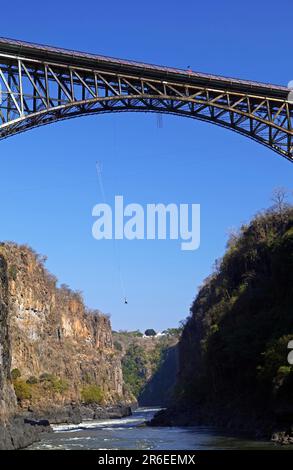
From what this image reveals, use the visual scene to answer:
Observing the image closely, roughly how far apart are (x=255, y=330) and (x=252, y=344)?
38.8 inches

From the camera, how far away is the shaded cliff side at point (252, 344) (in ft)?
111

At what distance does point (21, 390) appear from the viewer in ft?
268

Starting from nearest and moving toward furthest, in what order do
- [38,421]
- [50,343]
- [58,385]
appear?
1. [38,421]
2. [58,385]
3. [50,343]

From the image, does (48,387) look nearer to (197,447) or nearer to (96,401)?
(96,401)

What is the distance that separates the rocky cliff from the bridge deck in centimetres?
3465

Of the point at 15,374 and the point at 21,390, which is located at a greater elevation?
the point at 15,374

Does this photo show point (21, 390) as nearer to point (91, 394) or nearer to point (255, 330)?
point (91, 394)

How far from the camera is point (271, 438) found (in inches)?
1172

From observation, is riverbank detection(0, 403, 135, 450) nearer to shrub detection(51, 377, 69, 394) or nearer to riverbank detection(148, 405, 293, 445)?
shrub detection(51, 377, 69, 394)

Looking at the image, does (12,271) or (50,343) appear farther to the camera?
(50,343)

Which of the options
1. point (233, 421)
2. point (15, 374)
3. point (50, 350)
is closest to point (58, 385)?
point (50, 350)
